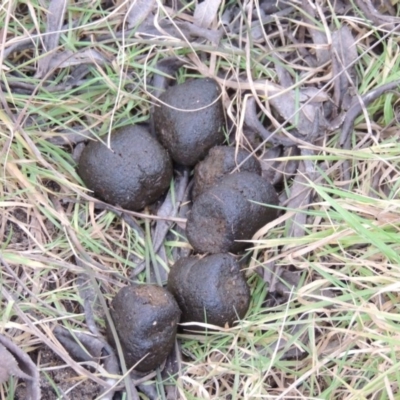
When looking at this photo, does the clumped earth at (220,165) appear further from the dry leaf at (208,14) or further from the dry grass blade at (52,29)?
the dry grass blade at (52,29)

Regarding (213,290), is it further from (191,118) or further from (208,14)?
(208,14)

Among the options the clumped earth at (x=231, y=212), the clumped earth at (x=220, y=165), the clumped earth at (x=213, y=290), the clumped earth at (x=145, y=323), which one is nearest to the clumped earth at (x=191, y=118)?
the clumped earth at (x=220, y=165)

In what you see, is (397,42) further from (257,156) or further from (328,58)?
(257,156)

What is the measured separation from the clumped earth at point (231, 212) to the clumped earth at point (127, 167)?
239 mm

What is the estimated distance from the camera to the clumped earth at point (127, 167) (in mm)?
2832

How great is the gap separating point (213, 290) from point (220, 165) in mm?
582

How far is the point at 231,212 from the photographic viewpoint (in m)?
2.70

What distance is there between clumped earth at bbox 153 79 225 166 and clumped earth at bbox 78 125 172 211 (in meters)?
0.09

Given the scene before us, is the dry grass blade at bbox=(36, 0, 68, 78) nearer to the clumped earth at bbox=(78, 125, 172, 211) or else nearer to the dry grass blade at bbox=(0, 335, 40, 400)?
the clumped earth at bbox=(78, 125, 172, 211)

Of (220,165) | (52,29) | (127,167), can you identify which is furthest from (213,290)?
(52,29)

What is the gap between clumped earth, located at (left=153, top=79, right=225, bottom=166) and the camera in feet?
9.32

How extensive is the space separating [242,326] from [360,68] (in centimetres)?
133

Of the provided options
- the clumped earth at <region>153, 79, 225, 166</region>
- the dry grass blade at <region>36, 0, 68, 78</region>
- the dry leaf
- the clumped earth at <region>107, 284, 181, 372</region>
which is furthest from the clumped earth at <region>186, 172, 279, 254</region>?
the dry grass blade at <region>36, 0, 68, 78</region>

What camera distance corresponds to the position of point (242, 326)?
8.44ft
